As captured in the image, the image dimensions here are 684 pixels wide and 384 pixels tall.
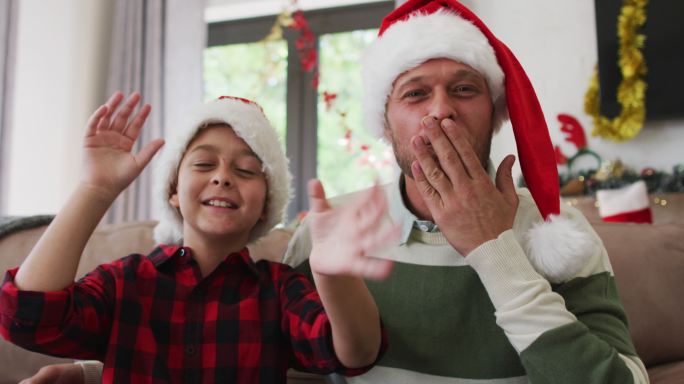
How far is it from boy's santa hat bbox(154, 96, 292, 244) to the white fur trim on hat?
0.74ft

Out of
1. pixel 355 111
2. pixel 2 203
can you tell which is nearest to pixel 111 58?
pixel 2 203

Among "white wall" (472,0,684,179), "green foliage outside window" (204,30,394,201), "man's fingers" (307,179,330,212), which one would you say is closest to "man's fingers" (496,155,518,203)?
"man's fingers" (307,179,330,212)

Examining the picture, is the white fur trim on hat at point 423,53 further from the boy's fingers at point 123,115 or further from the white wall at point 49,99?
the white wall at point 49,99

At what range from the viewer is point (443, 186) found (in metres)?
0.98

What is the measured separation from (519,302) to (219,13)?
3.48 meters

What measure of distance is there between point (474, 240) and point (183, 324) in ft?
1.79

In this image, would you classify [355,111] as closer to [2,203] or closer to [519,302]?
[2,203]

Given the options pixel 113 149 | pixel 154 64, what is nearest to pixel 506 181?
pixel 113 149

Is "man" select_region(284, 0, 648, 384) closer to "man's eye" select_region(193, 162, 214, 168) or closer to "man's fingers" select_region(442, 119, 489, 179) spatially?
"man's fingers" select_region(442, 119, 489, 179)

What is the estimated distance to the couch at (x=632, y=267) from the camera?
1.35m

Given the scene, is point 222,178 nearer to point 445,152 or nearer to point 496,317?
point 445,152

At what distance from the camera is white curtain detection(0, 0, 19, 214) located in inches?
122

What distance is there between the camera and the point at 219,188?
1.12 m

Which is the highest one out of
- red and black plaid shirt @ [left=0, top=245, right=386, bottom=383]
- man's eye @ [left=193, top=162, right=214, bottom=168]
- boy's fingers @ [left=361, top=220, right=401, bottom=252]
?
man's eye @ [left=193, top=162, right=214, bottom=168]
